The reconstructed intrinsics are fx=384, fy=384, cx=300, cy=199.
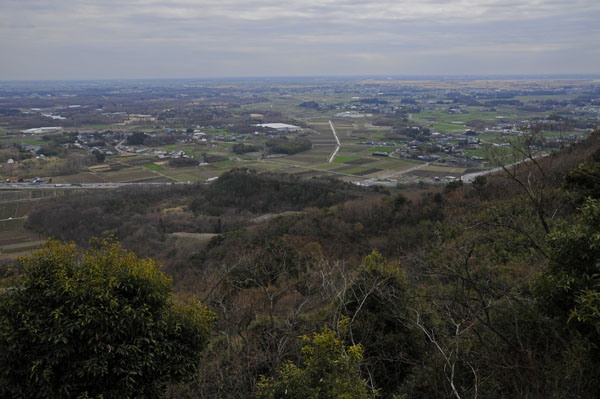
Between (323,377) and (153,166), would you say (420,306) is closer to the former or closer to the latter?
(323,377)

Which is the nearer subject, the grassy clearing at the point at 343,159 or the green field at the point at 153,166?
the green field at the point at 153,166

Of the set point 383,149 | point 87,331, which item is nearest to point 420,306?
point 87,331

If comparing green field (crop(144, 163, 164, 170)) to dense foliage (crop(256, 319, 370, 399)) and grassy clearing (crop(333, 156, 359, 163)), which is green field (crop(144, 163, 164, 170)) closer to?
grassy clearing (crop(333, 156, 359, 163))

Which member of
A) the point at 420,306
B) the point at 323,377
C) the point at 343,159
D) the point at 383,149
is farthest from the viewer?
the point at 383,149

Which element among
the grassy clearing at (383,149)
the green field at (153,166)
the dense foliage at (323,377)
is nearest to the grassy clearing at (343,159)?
the grassy clearing at (383,149)

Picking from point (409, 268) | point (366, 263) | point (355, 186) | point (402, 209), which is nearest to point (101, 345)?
point (366, 263)

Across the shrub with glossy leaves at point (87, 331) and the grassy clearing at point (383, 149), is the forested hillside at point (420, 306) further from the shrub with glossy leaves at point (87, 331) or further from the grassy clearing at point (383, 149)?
the grassy clearing at point (383, 149)
